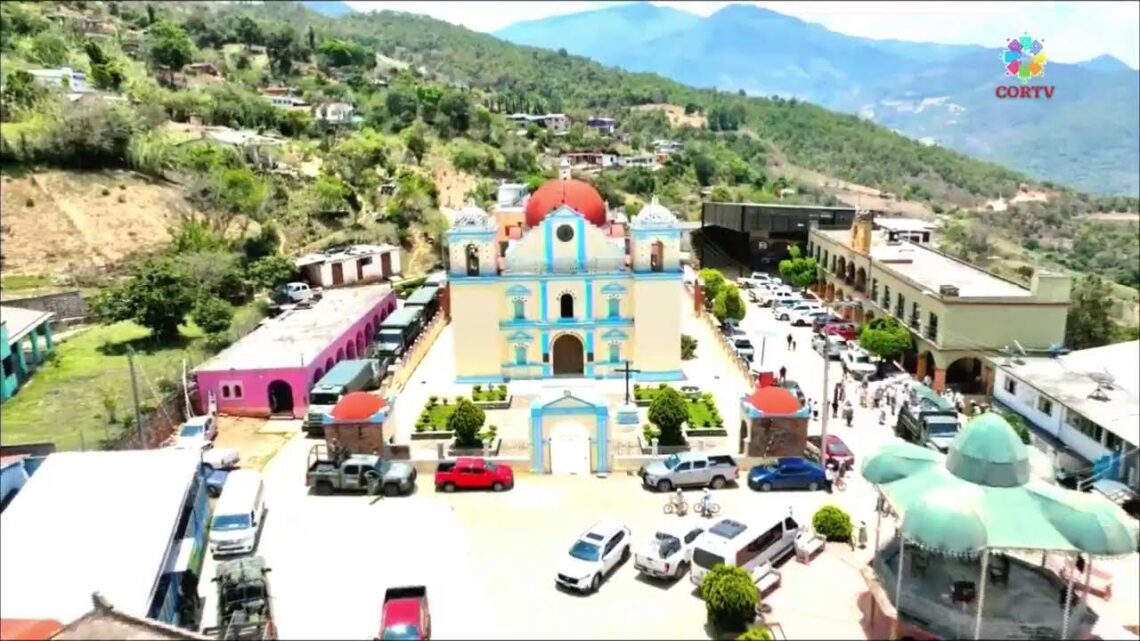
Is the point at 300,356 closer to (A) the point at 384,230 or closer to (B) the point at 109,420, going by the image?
(B) the point at 109,420

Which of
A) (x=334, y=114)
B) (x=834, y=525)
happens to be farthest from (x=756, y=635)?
(x=334, y=114)

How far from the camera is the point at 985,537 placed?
1383 centimetres

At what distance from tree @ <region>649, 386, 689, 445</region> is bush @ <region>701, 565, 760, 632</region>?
891 cm

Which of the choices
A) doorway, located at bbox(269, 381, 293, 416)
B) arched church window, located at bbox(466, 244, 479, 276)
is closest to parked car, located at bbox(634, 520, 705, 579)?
doorway, located at bbox(269, 381, 293, 416)

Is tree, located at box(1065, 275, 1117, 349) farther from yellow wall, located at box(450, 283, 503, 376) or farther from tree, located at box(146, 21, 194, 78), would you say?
tree, located at box(146, 21, 194, 78)

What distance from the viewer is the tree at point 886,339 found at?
3281cm

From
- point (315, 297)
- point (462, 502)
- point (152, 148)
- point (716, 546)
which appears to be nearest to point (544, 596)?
point (716, 546)

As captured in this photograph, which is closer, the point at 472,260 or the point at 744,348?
the point at 472,260

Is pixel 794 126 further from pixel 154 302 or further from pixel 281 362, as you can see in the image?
pixel 281 362

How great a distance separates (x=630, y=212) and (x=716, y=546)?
6148cm

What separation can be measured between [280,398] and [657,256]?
15437 millimetres

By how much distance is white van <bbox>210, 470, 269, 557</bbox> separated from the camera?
19.0 meters

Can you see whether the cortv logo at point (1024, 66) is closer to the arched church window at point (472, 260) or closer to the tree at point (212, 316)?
the arched church window at point (472, 260)

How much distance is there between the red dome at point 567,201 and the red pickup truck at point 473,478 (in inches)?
621
